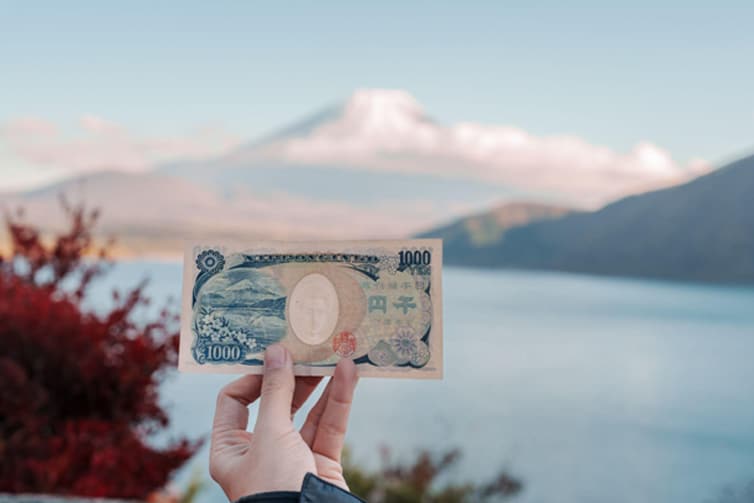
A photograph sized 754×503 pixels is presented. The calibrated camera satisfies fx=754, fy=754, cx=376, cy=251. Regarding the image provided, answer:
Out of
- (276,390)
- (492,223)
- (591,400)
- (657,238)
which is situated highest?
(492,223)

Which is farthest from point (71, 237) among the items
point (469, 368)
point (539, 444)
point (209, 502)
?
point (469, 368)

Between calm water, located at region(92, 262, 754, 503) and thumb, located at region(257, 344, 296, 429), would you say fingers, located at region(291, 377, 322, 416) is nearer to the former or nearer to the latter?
thumb, located at region(257, 344, 296, 429)

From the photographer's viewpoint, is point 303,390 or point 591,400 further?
point 591,400

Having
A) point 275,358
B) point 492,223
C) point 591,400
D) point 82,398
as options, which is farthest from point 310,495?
point 492,223

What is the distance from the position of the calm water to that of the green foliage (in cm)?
17

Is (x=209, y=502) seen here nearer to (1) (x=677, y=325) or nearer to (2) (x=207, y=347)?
(2) (x=207, y=347)

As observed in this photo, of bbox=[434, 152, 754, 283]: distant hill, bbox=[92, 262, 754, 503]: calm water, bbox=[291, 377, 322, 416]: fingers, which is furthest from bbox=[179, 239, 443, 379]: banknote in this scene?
bbox=[434, 152, 754, 283]: distant hill

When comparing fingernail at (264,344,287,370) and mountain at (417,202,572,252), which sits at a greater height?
mountain at (417,202,572,252)

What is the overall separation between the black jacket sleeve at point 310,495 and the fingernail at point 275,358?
162mm

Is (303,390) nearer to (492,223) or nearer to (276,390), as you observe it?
(276,390)

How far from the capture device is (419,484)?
16.0 feet

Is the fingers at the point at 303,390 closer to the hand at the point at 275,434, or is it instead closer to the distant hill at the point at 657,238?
the hand at the point at 275,434

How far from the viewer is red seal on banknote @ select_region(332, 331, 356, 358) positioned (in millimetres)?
1292

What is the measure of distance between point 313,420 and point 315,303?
0.34m
